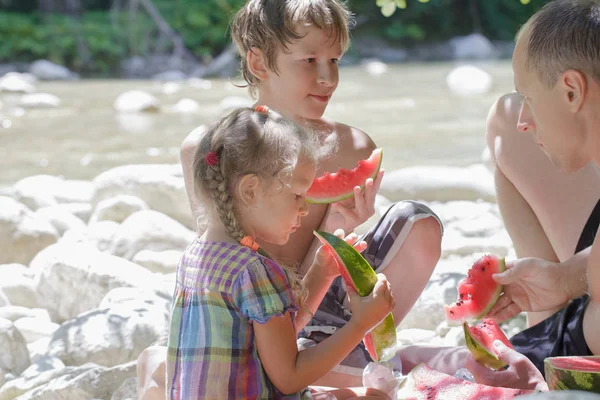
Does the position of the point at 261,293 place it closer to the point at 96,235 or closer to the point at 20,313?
the point at 20,313

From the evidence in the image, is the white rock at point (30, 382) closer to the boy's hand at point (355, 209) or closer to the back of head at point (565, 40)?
the boy's hand at point (355, 209)

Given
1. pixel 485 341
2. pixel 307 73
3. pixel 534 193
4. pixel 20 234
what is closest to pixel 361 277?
pixel 485 341

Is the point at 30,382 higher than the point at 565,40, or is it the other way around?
the point at 565,40

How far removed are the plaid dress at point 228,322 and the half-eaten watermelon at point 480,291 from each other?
0.76 meters

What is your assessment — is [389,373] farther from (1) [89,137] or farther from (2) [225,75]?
(2) [225,75]

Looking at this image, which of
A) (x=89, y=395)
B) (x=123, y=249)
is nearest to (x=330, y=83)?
(x=89, y=395)

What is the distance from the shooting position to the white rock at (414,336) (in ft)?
13.0

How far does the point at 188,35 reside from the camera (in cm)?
2423

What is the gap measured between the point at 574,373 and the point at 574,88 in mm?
823

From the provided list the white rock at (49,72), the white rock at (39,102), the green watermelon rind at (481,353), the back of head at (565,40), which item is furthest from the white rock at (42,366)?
the white rock at (49,72)

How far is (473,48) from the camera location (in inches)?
1001

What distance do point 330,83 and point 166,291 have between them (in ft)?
4.80

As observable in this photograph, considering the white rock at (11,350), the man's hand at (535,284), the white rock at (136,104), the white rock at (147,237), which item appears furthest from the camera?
the white rock at (136,104)

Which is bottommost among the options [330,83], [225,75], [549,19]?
[225,75]
